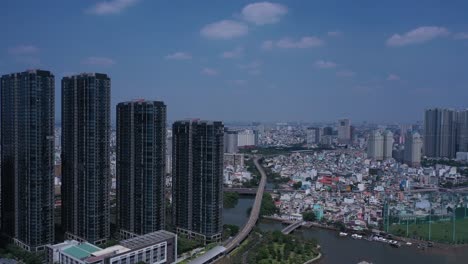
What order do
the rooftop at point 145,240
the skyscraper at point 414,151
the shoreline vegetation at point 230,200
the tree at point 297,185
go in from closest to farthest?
the rooftop at point 145,240 < the shoreline vegetation at point 230,200 < the tree at point 297,185 < the skyscraper at point 414,151

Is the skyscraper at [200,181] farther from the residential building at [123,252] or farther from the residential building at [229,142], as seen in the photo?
the residential building at [229,142]

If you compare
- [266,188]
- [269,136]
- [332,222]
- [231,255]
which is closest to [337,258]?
[231,255]

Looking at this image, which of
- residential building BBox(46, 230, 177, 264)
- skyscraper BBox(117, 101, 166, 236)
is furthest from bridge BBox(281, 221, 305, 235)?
residential building BBox(46, 230, 177, 264)

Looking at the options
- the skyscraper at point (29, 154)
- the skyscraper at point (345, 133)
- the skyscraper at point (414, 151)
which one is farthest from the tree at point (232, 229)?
the skyscraper at point (345, 133)

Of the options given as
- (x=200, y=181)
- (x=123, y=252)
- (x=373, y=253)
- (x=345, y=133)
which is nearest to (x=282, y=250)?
(x=373, y=253)

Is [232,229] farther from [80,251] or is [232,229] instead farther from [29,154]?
[29,154]

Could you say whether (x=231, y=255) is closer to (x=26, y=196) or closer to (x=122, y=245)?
(x=122, y=245)
